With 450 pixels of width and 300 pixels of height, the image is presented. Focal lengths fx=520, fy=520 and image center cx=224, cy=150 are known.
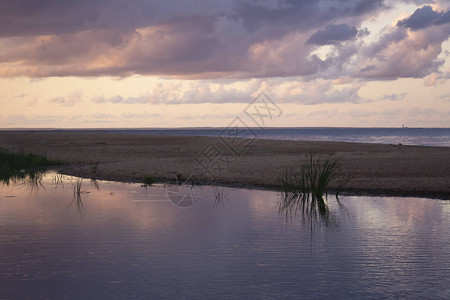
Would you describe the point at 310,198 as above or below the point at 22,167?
below

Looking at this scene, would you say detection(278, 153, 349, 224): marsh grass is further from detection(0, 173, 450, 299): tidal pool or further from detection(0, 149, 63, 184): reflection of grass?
detection(0, 149, 63, 184): reflection of grass

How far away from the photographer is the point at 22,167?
91.0 ft

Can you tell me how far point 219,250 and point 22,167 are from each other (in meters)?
20.7

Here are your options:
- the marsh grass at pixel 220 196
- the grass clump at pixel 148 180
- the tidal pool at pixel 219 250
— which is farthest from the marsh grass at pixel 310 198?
the grass clump at pixel 148 180

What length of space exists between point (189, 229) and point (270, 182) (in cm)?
881

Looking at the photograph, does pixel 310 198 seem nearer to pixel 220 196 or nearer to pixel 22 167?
pixel 220 196

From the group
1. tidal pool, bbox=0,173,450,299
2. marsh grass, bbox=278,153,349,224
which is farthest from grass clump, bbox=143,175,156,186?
marsh grass, bbox=278,153,349,224

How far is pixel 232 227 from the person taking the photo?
40.4 feet

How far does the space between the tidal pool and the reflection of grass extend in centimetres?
704

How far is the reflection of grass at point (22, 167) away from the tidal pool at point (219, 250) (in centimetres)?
704

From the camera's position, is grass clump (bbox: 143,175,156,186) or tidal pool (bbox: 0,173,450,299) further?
grass clump (bbox: 143,175,156,186)

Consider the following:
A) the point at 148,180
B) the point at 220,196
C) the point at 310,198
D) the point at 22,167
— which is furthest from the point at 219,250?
the point at 22,167

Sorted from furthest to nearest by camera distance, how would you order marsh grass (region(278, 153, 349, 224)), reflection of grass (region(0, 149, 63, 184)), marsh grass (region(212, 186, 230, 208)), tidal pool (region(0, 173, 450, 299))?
reflection of grass (region(0, 149, 63, 184)), marsh grass (region(212, 186, 230, 208)), marsh grass (region(278, 153, 349, 224)), tidal pool (region(0, 173, 450, 299))

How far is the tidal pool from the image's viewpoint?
7805 mm
